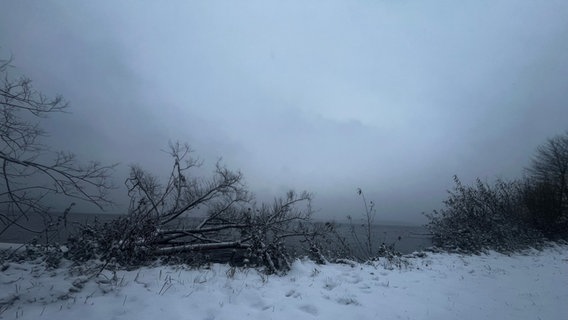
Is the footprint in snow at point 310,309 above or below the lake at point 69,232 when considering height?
below

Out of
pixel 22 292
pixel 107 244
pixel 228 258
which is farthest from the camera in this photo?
pixel 228 258

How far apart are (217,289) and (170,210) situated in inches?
260

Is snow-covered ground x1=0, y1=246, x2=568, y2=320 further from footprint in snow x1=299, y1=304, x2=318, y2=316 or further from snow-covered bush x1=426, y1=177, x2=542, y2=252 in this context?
snow-covered bush x1=426, y1=177, x2=542, y2=252

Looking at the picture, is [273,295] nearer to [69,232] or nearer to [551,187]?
[69,232]

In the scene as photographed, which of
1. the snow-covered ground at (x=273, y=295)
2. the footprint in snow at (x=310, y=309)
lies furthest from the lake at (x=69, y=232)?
the footprint in snow at (x=310, y=309)

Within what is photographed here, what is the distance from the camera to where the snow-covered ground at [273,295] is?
3881 mm

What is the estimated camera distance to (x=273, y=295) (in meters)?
4.93

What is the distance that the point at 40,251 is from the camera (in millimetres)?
6883

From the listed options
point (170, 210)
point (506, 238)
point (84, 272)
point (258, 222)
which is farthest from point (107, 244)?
point (506, 238)

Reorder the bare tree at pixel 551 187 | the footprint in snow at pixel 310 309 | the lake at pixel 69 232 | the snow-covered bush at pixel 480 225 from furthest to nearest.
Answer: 1. the bare tree at pixel 551 187
2. the snow-covered bush at pixel 480 225
3. the lake at pixel 69 232
4. the footprint in snow at pixel 310 309

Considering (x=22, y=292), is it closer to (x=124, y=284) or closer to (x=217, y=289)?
(x=124, y=284)

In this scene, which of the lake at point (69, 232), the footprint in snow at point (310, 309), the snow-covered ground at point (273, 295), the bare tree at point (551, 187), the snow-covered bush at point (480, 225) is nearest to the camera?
the snow-covered ground at point (273, 295)

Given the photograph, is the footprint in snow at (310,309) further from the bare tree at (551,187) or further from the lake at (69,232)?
the bare tree at (551,187)

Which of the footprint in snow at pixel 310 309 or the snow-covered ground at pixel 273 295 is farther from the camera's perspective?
the footprint in snow at pixel 310 309
